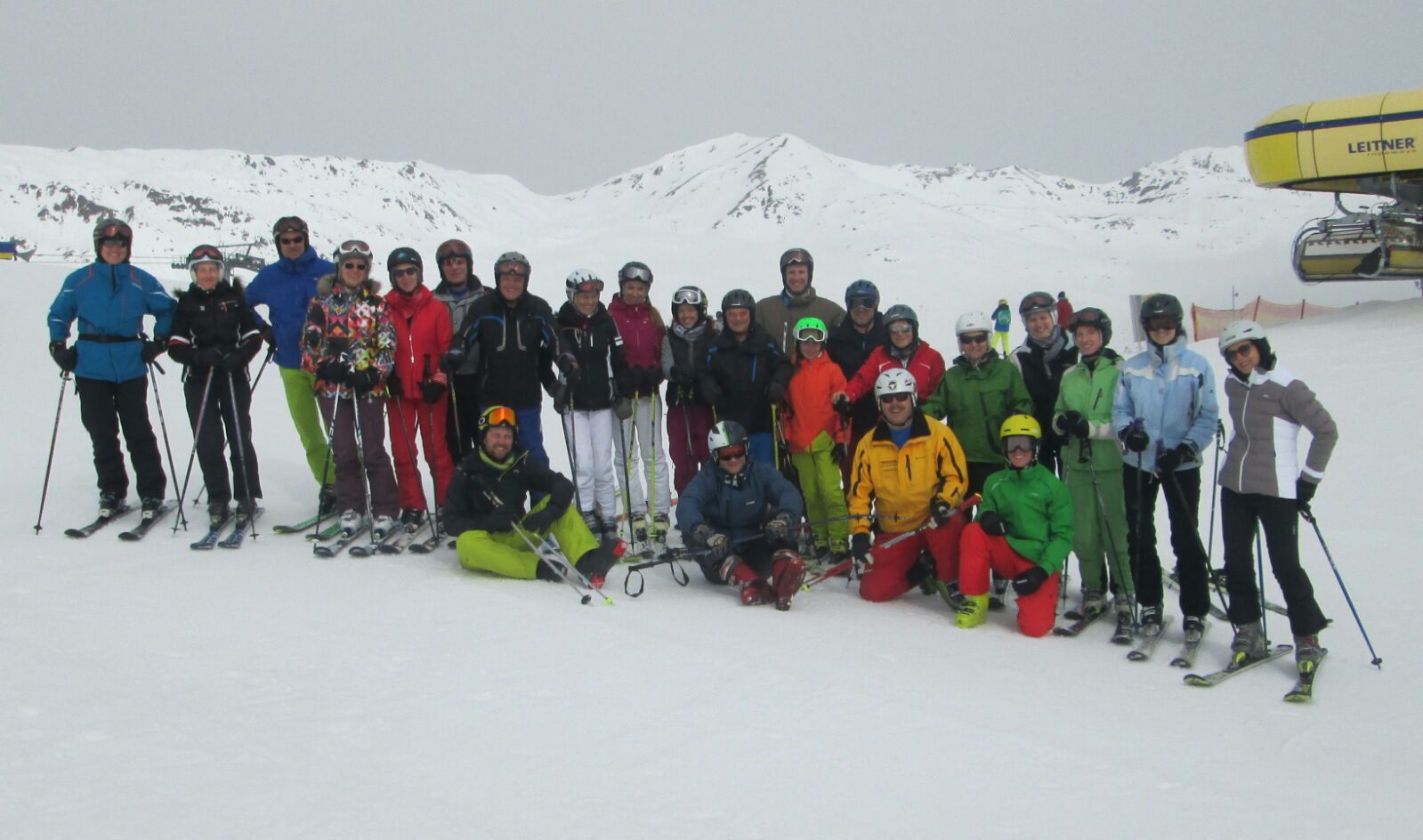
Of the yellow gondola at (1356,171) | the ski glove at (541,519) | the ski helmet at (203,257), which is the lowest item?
the ski glove at (541,519)

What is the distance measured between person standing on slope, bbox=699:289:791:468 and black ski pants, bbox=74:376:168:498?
3.79 metres

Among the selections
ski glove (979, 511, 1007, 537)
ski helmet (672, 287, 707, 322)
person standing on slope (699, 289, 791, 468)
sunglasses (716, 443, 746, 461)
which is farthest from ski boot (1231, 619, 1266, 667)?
ski helmet (672, 287, 707, 322)

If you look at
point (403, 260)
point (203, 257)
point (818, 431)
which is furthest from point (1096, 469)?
point (203, 257)

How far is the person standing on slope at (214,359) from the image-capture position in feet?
21.4

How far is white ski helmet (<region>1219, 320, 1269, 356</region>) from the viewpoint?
4.91 meters

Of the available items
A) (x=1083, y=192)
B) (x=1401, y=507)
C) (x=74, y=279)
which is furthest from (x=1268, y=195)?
(x=74, y=279)

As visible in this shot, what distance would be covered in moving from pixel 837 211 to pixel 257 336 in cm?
6576

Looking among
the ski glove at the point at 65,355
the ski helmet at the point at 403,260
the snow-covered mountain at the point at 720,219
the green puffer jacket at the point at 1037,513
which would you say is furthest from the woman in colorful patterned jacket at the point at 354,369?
the snow-covered mountain at the point at 720,219

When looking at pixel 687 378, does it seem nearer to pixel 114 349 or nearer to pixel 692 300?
pixel 692 300

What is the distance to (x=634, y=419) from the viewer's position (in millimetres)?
7355

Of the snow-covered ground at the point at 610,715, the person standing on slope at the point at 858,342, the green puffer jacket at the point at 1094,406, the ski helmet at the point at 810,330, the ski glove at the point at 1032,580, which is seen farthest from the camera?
the person standing on slope at the point at 858,342

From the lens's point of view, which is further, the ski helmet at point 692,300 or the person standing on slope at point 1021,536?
the ski helmet at point 692,300

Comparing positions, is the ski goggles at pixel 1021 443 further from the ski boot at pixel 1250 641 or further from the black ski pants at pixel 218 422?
the black ski pants at pixel 218 422

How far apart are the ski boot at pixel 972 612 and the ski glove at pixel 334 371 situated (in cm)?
403
